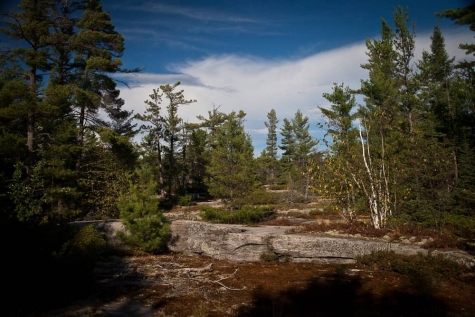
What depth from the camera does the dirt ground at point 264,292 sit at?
6.72 meters

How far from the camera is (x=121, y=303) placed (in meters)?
7.20

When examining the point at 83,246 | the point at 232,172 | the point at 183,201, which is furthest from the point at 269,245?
the point at 183,201

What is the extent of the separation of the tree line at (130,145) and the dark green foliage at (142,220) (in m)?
0.11

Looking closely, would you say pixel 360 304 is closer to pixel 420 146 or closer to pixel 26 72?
pixel 420 146

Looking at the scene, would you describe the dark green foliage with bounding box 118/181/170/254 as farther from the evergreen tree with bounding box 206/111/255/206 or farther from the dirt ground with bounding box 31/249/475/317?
the evergreen tree with bounding box 206/111/255/206

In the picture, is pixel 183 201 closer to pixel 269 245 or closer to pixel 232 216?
pixel 232 216

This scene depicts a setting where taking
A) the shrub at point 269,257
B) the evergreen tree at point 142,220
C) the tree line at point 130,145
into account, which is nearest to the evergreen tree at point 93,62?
the tree line at point 130,145

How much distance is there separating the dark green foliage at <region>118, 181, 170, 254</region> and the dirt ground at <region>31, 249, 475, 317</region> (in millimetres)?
1053

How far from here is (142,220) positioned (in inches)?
442

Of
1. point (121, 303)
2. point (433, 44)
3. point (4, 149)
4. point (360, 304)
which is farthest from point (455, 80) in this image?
point (4, 149)

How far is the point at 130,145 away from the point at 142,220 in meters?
9.63

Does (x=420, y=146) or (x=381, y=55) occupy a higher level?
(x=381, y=55)

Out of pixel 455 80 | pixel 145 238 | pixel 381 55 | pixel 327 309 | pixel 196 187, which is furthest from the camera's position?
pixel 196 187

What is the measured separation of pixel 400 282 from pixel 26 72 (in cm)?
1947
